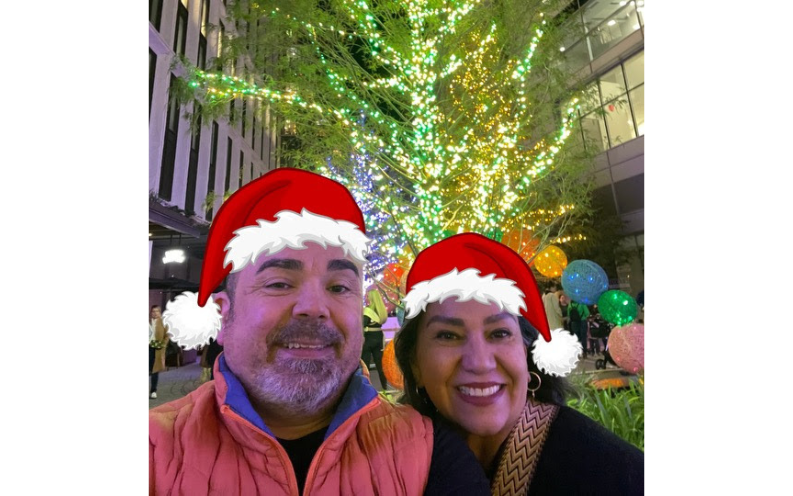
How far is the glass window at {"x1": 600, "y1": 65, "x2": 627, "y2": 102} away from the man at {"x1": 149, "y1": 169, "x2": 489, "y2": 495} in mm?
2364

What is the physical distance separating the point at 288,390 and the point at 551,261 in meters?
2.80

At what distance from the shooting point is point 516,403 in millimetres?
1321

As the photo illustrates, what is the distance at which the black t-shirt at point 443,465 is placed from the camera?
114 centimetres

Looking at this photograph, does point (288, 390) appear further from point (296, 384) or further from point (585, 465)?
point (585, 465)

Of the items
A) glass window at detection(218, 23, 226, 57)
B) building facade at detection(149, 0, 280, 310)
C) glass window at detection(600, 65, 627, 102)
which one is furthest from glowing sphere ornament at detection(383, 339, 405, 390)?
glass window at detection(600, 65, 627, 102)

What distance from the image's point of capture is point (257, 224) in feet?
4.03

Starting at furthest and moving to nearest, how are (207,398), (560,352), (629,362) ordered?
(629,362) → (560,352) → (207,398)

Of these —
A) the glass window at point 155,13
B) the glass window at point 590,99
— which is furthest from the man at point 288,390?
the glass window at point 590,99

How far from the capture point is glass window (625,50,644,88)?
2207mm

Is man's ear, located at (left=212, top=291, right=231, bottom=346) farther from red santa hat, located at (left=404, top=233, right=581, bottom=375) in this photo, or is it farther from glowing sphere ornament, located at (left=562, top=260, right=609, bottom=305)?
glowing sphere ornament, located at (left=562, top=260, right=609, bottom=305)

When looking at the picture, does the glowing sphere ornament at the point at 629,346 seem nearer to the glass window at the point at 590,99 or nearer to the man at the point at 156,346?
the glass window at the point at 590,99
